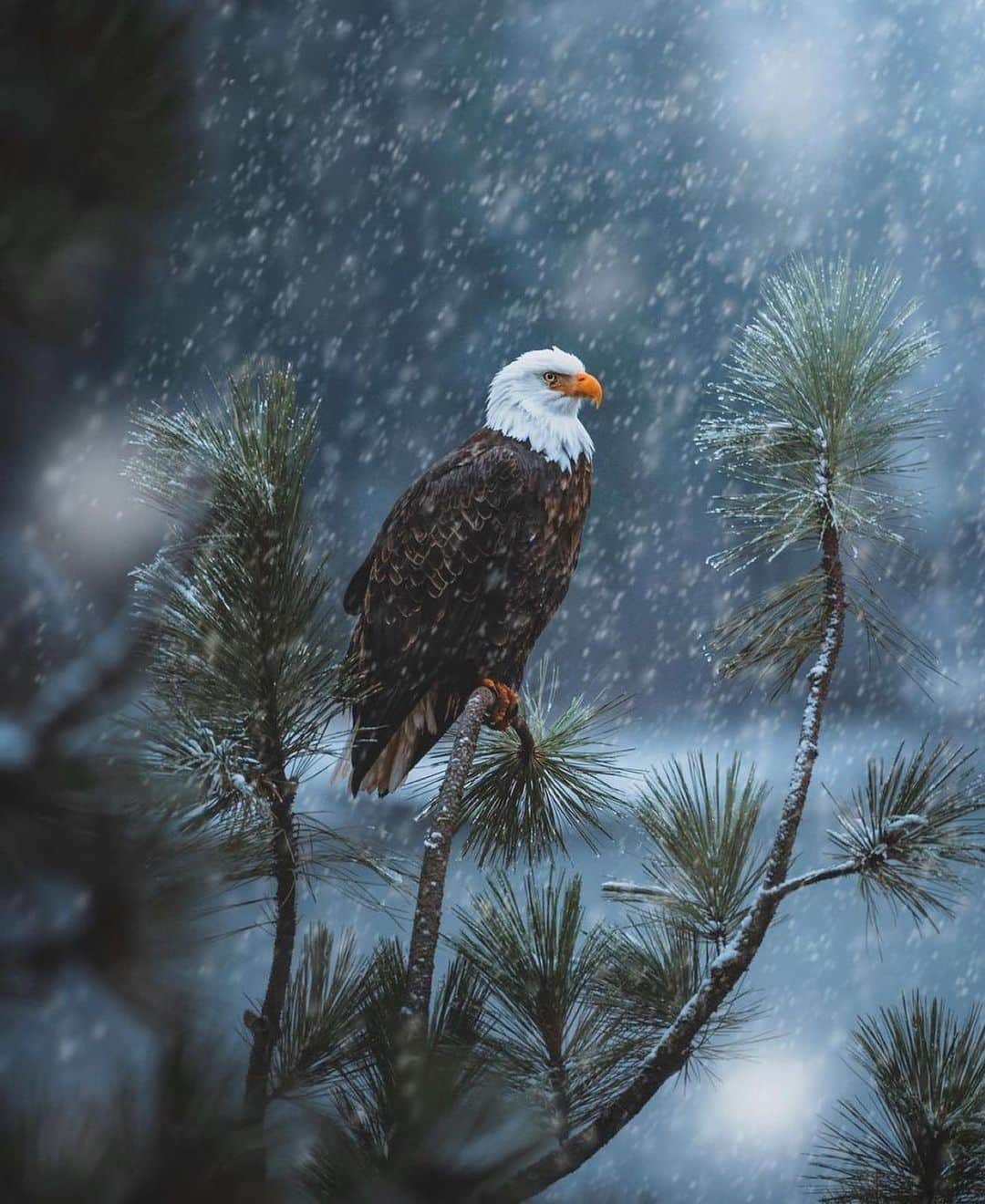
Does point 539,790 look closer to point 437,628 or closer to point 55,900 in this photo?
point 437,628

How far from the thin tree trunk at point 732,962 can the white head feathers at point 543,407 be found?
875mm

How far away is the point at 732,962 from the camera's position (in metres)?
1.39

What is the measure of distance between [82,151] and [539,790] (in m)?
1.66

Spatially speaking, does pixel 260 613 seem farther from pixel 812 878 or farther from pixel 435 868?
pixel 812 878

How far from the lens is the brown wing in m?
2.19

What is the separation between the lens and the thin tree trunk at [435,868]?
124 cm

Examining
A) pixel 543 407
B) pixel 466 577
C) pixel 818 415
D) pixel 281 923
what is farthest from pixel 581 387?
pixel 281 923

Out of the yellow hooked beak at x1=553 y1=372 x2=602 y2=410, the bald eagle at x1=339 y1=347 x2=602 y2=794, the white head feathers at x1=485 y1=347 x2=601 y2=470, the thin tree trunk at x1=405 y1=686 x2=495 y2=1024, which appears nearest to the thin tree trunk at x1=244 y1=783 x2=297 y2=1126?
the thin tree trunk at x1=405 y1=686 x2=495 y2=1024

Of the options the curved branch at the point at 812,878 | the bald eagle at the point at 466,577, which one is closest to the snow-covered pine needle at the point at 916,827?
the curved branch at the point at 812,878

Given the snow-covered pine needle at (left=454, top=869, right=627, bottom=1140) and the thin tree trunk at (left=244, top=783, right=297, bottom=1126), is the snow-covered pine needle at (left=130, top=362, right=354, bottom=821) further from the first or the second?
the snow-covered pine needle at (left=454, top=869, right=627, bottom=1140)

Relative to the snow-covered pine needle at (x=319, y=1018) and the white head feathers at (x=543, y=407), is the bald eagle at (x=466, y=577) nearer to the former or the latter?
the white head feathers at (x=543, y=407)

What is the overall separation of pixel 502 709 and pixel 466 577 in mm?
329

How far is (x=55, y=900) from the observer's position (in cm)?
32

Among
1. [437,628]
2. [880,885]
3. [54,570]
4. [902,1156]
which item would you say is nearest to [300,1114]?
[54,570]
